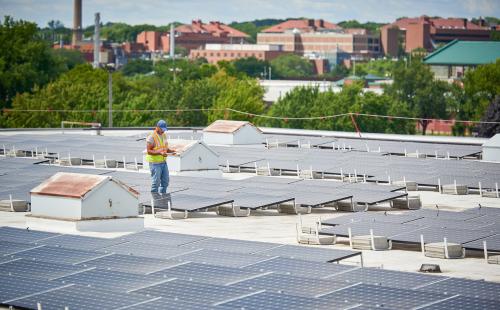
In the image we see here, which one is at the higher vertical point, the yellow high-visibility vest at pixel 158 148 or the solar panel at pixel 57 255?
the yellow high-visibility vest at pixel 158 148

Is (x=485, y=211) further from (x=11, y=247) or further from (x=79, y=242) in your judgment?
(x=11, y=247)

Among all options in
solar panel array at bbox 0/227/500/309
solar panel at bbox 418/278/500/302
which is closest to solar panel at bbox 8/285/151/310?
solar panel array at bbox 0/227/500/309

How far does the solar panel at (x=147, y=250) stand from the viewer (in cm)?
3450

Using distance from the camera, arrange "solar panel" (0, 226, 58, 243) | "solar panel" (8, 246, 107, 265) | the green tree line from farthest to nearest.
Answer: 1. the green tree line
2. "solar panel" (0, 226, 58, 243)
3. "solar panel" (8, 246, 107, 265)

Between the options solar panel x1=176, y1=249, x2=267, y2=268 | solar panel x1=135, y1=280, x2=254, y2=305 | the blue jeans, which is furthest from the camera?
the blue jeans

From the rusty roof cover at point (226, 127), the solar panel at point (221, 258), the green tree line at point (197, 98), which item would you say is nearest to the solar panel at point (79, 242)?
the solar panel at point (221, 258)

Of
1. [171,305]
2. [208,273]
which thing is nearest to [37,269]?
[208,273]

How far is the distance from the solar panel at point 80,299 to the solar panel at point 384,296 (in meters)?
4.11

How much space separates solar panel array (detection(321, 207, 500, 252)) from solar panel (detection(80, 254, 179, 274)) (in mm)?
8559

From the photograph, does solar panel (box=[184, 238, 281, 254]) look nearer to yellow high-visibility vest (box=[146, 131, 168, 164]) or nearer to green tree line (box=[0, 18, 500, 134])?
yellow high-visibility vest (box=[146, 131, 168, 164])

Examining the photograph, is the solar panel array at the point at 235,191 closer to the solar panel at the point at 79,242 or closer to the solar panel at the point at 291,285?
the solar panel at the point at 79,242

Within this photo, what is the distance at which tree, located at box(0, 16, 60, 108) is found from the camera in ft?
546

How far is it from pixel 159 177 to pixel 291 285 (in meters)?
18.0

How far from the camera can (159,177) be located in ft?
156
